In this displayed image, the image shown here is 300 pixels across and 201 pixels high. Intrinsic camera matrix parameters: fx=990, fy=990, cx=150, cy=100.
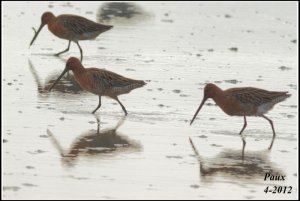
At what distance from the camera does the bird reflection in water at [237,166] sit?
11.0m

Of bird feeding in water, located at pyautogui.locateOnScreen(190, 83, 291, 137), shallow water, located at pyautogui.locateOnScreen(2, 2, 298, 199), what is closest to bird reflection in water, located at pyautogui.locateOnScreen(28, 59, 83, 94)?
shallow water, located at pyautogui.locateOnScreen(2, 2, 298, 199)

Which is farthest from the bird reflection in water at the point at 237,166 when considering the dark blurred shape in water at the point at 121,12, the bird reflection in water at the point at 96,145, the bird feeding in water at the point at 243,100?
the dark blurred shape in water at the point at 121,12

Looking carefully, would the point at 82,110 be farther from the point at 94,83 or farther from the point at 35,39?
the point at 35,39

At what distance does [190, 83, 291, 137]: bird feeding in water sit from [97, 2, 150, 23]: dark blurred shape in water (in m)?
11.0

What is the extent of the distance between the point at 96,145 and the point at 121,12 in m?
14.1

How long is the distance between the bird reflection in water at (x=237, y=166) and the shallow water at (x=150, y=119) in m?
0.01

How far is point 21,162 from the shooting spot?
1112cm

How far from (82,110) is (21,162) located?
11.2 ft

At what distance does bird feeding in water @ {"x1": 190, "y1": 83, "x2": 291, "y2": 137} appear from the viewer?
13555 mm

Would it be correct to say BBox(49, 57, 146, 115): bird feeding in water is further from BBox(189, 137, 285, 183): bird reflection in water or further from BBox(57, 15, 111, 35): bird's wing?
BBox(57, 15, 111, 35): bird's wing

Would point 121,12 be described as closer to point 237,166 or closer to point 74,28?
point 74,28

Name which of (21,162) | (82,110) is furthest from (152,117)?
(21,162)

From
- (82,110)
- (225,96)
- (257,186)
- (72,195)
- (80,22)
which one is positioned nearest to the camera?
(72,195)

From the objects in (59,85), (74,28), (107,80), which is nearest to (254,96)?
(107,80)
